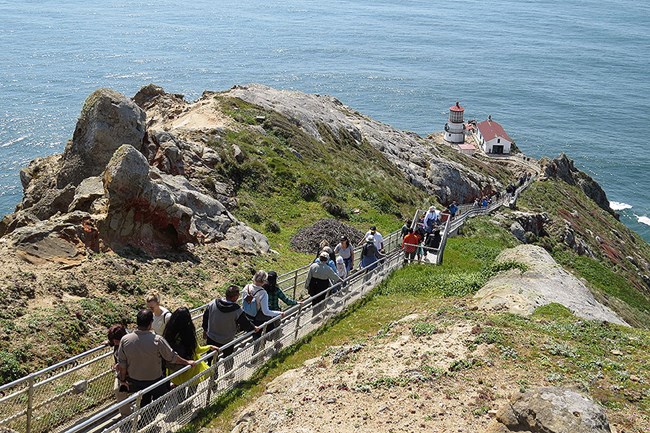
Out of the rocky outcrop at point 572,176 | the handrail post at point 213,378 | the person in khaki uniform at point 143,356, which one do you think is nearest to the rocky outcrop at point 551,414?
the handrail post at point 213,378

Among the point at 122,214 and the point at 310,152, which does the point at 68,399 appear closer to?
the point at 122,214

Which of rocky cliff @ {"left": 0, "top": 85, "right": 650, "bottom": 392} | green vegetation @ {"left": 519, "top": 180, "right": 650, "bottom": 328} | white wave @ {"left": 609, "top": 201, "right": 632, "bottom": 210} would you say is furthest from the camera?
white wave @ {"left": 609, "top": 201, "right": 632, "bottom": 210}

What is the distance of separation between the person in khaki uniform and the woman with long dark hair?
0.72m

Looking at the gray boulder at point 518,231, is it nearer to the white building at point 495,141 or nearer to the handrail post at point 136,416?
the handrail post at point 136,416

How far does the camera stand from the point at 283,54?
16012cm

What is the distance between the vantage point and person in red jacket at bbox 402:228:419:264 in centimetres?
2553

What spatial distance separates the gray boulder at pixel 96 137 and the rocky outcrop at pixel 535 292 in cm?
1542

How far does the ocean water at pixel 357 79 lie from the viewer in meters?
101

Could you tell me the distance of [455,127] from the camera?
108m

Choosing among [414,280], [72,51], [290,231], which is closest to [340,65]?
[72,51]

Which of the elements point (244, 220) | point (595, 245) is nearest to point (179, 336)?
point (244, 220)

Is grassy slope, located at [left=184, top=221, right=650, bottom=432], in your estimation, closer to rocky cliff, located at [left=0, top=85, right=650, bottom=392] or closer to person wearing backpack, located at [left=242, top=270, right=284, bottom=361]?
person wearing backpack, located at [left=242, top=270, right=284, bottom=361]

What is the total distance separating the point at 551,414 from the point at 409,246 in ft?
52.3

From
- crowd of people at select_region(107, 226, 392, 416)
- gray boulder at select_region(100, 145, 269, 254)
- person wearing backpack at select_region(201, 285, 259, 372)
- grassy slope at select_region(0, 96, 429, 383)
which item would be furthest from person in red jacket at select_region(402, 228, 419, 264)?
person wearing backpack at select_region(201, 285, 259, 372)
